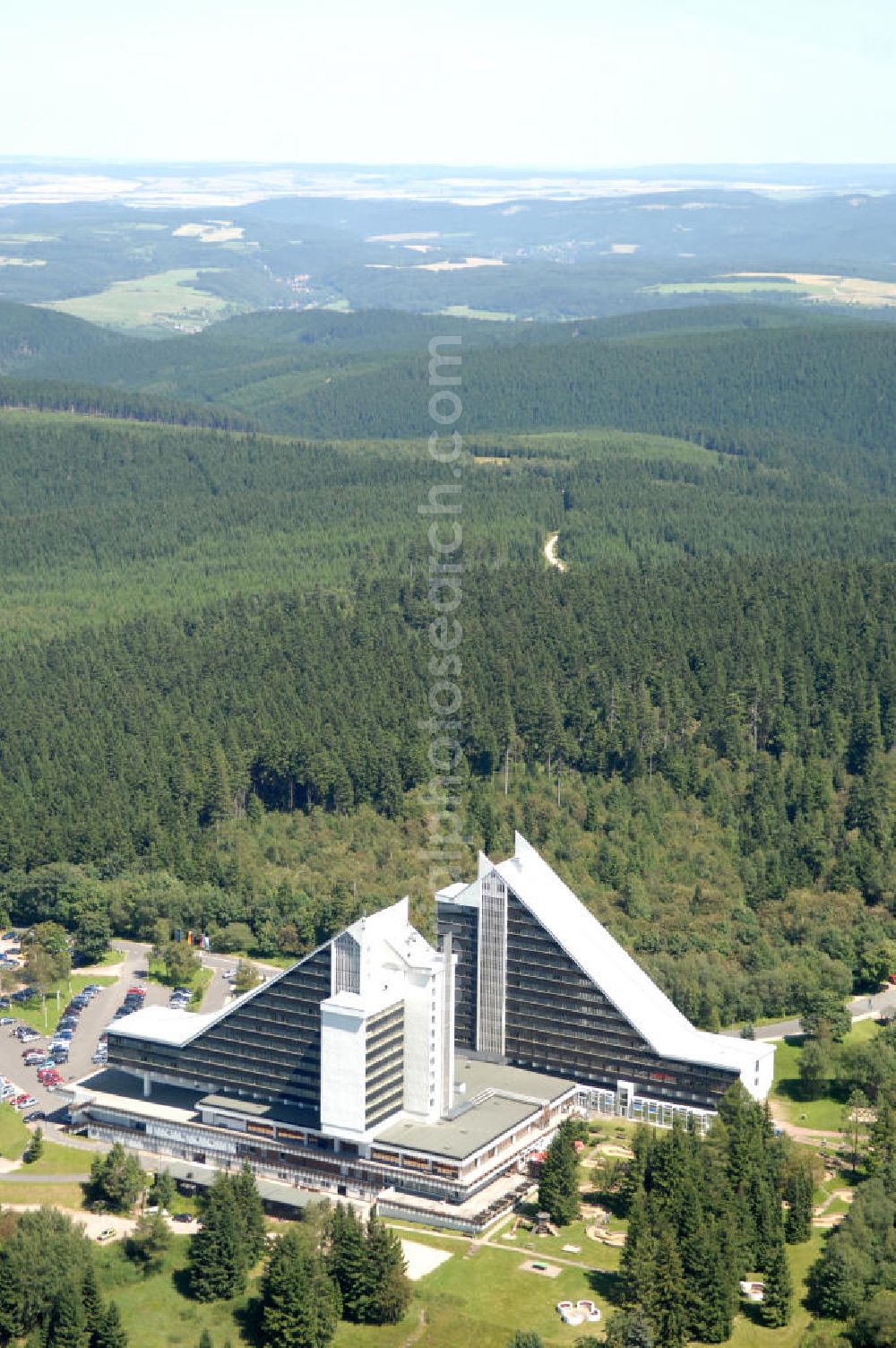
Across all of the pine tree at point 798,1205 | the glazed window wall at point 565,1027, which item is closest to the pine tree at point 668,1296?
the pine tree at point 798,1205

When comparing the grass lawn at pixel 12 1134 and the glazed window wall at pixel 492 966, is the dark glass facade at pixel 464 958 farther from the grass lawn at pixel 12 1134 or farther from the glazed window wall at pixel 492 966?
the grass lawn at pixel 12 1134

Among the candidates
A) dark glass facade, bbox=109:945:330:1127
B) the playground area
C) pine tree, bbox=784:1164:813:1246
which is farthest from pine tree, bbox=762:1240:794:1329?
dark glass facade, bbox=109:945:330:1127

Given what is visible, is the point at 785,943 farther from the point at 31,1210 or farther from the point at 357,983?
the point at 31,1210

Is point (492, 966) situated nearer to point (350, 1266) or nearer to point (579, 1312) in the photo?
point (350, 1266)

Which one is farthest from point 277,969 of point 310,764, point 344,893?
point 310,764

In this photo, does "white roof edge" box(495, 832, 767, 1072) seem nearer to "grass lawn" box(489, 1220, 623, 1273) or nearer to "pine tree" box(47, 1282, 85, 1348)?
"grass lawn" box(489, 1220, 623, 1273)

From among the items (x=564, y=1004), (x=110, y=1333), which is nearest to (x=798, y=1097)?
(x=564, y=1004)
